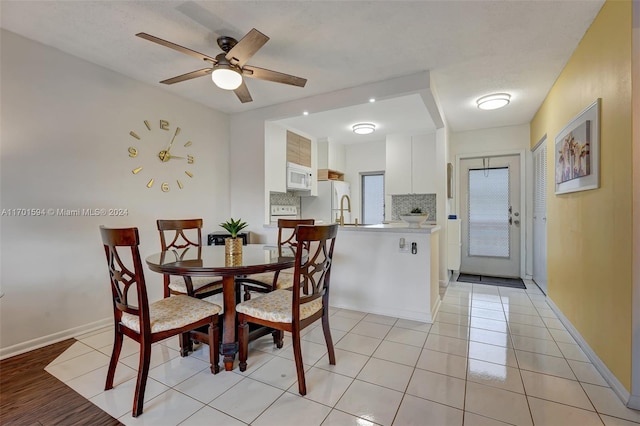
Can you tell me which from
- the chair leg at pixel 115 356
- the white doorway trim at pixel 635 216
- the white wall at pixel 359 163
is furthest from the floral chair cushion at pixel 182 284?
the white wall at pixel 359 163

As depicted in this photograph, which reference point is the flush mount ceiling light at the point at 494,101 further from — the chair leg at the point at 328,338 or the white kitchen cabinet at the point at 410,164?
the chair leg at the point at 328,338

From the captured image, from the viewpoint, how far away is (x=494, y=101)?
11.8 feet

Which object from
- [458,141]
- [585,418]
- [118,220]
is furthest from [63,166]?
[458,141]

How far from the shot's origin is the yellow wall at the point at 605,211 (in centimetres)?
173

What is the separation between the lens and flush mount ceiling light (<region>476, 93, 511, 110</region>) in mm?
3531

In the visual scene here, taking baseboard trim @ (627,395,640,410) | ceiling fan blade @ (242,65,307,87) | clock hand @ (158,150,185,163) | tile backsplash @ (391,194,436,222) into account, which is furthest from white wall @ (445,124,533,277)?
clock hand @ (158,150,185,163)

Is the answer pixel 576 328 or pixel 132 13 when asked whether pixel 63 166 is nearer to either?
pixel 132 13

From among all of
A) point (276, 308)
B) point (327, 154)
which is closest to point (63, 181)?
point (276, 308)

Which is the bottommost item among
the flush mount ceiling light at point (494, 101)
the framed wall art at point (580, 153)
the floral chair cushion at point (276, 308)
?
the floral chair cushion at point (276, 308)

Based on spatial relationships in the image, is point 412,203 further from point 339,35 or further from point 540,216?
point 339,35

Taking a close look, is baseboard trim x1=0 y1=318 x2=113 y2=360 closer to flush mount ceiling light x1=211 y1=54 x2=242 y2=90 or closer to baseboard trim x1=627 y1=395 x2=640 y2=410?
flush mount ceiling light x1=211 y1=54 x2=242 y2=90

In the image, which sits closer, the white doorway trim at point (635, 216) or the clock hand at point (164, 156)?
the white doorway trim at point (635, 216)

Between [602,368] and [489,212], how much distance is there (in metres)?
3.45

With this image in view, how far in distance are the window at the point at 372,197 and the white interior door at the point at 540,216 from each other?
244 cm
